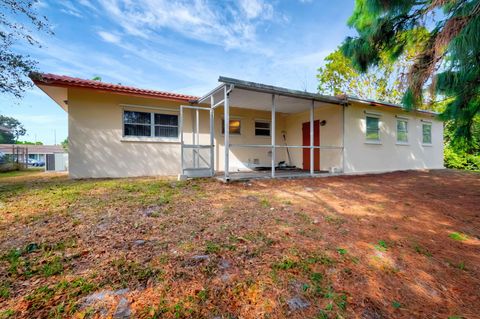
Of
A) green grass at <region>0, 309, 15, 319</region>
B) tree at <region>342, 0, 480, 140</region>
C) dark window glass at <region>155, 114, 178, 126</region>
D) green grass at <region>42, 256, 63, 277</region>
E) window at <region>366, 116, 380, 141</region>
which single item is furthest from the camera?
window at <region>366, 116, 380, 141</region>

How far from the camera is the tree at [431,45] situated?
2.85 m

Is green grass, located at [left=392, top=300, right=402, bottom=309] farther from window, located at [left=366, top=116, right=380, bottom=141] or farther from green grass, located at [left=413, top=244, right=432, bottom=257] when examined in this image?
window, located at [left=366, top=116, right=380, bottom=141]

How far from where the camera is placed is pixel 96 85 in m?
6.54

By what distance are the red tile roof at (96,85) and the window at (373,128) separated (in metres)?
7.20

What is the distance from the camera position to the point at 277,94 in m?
6.70

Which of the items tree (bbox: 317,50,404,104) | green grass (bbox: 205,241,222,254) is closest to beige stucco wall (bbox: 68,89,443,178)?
green grass (bbox: 205,241,222,254)

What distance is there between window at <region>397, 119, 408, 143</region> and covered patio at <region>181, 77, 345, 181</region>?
3.61 meters

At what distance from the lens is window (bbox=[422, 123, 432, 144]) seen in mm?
10503

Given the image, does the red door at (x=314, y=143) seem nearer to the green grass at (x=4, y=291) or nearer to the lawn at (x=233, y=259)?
the lawn at (x=233, y=259)

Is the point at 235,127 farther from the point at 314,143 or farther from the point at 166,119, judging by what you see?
the point at 314,143

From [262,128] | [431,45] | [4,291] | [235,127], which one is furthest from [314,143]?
[4,291]

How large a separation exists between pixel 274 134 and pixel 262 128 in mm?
3368

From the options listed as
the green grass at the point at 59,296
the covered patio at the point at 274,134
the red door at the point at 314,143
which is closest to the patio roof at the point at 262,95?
the covered patio at the point at 274,134

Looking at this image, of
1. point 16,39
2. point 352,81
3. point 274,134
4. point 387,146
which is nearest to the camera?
point 16,39
